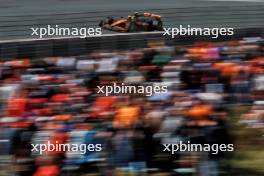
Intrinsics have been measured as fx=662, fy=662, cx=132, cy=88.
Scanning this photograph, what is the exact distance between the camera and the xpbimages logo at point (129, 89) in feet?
34.7

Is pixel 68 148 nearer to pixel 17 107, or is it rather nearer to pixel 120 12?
pixel 17 107

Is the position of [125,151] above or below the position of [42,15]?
below

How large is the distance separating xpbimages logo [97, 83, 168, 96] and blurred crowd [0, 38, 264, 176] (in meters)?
0.15

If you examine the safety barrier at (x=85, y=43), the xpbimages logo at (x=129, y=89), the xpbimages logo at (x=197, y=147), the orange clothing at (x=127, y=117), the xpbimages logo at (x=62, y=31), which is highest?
the xpbimages logo at (x=62, y=31)

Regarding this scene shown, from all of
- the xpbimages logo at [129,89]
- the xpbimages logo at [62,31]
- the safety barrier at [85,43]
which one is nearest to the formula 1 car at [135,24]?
the xpbimages logo at [62,31]

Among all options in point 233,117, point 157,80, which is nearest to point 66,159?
point 233,117

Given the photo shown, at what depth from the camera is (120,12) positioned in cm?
1981

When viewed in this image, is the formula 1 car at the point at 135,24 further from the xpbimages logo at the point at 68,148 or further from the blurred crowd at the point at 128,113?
the xpbimages logo at the point at 68,148

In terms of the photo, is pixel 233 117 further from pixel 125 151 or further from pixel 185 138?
pixel 125 151

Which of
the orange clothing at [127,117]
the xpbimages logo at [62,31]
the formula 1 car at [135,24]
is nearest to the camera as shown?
the orange clothing at [127,117]

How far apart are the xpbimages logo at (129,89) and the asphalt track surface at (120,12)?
7186 millimetres

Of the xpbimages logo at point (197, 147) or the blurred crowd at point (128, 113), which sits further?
the blurred crowd at point (128, 113)

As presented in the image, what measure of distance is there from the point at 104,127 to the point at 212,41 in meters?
6.98

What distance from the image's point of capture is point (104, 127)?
855 centimetres
